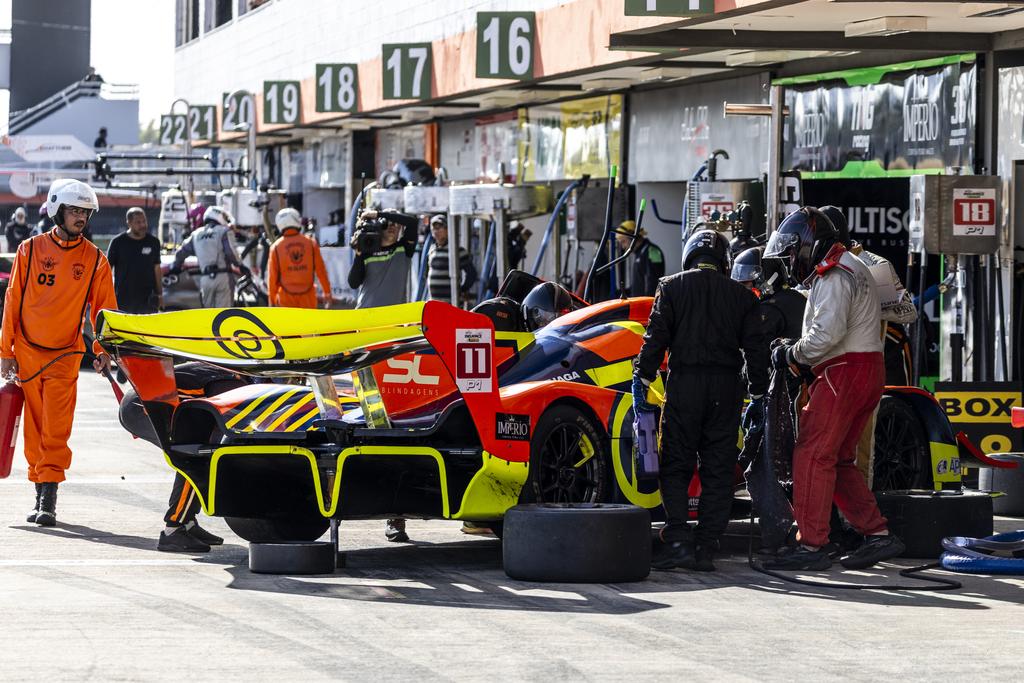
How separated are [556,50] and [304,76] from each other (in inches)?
722

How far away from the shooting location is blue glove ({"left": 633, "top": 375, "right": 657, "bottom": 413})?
31.9ft

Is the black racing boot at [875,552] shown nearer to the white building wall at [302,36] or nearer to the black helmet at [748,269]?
the black helmet at [748,269]

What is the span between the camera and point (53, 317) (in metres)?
11.4

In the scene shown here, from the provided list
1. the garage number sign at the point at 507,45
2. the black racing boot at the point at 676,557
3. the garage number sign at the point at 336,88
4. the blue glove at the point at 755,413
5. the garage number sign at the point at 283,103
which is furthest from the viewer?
the garage number sign at the point at 283,103

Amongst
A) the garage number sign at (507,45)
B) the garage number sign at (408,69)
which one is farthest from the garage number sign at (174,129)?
the garage number sign at (507,45)

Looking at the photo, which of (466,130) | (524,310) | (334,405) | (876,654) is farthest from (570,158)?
(876,654)

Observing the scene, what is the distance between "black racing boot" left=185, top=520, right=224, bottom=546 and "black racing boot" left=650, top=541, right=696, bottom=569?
2385 mm

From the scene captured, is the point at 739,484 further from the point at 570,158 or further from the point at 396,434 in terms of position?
the point at 570,158

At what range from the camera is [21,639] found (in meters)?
7.27

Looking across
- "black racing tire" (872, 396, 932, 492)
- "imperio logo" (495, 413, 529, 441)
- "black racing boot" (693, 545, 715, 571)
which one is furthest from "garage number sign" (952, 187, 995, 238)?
"imperio logo" (495, 413, 529, 441)

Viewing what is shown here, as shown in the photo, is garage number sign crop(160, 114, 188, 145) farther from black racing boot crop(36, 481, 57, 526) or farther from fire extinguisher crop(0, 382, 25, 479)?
black racing boot crop(36, 481, 57, 526)

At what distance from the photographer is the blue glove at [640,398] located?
973 cm

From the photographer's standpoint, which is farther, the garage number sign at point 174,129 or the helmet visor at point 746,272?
the garage number sign at point 174,129

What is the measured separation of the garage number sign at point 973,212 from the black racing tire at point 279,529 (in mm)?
6669
